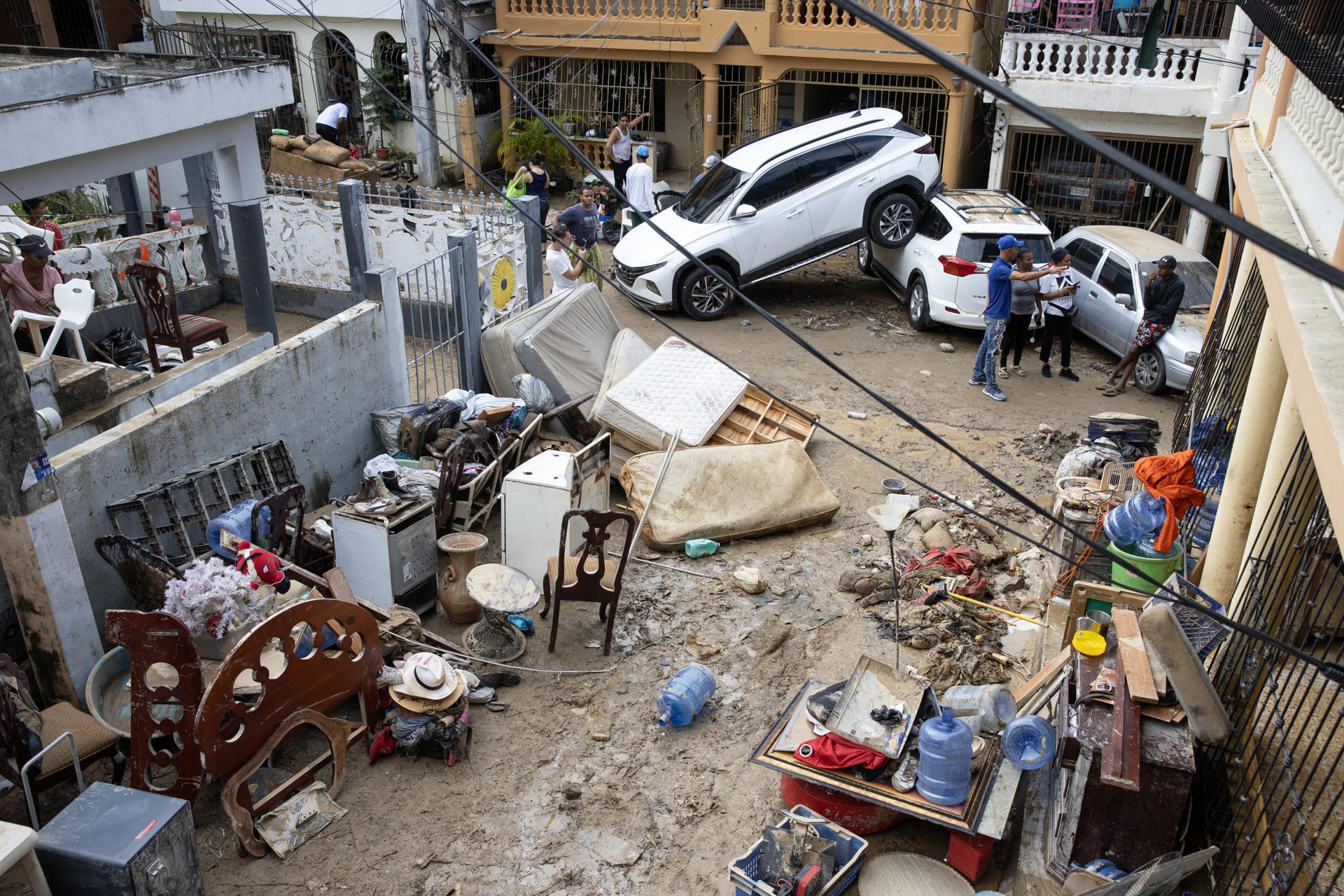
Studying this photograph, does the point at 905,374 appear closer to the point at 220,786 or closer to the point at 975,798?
the point at 975,798

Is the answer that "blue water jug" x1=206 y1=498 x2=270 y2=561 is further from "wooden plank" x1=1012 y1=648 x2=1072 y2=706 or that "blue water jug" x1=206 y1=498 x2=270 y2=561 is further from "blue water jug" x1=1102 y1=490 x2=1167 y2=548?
"blue water jug" x1=1102 y1=490 x2=1167 y2=548

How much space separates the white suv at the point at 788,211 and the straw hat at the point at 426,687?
7716 millimetres

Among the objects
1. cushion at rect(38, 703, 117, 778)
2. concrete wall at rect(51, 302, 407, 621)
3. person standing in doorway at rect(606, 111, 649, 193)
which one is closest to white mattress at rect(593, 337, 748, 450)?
concrete wall at rect(51, 302, 407, 621)

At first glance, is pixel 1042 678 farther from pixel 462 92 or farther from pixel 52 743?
pixel 462 92

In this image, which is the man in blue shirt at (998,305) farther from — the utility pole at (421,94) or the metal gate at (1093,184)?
the utility pole at (421,94)

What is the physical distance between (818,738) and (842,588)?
2.67 m

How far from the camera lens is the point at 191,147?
37.4 feet

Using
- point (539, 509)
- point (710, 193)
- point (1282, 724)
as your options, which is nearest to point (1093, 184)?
point (710, 193)

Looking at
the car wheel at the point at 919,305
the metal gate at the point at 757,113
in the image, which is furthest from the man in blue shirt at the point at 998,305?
the metal gate at the point at 757,113

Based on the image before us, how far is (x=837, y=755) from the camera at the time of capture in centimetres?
560

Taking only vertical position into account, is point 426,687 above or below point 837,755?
below

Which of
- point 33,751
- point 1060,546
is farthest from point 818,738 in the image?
point 33,751

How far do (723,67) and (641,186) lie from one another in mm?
6375

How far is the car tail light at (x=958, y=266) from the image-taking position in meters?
12.6
